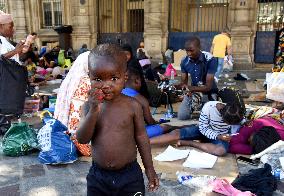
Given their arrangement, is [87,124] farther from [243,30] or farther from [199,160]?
[243,30]

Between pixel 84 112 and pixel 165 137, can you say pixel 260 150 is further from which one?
pixel 84 112

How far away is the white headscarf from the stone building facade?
874 cm

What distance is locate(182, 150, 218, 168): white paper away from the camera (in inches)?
145

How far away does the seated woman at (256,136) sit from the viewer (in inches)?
153

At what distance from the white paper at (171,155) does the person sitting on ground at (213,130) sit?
210mm

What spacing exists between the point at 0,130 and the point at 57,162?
1.69 metres

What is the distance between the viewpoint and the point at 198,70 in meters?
5.30

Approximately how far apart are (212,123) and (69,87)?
6.41 feet

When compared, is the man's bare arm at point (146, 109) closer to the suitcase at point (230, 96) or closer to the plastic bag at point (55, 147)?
the plastic bag at point (55, 147)

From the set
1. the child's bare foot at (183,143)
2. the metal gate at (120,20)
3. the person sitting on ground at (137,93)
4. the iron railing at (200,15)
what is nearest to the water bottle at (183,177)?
the child's bare foot at (183,143)

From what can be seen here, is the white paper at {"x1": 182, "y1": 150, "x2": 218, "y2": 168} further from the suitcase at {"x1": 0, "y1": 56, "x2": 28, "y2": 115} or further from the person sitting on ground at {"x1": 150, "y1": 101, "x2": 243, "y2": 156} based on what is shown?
the suitcase at {"x1": 0, "y1": 56, "x2": 28, "y2": 115}

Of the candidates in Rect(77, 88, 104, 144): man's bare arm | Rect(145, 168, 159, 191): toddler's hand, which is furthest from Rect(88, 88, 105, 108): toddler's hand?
Rect(145, 168, 159, 191): toddler's hand

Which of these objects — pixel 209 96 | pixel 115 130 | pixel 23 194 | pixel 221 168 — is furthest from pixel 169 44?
pixel 115 130

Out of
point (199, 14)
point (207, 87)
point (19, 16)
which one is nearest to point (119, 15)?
point (199, 14)
